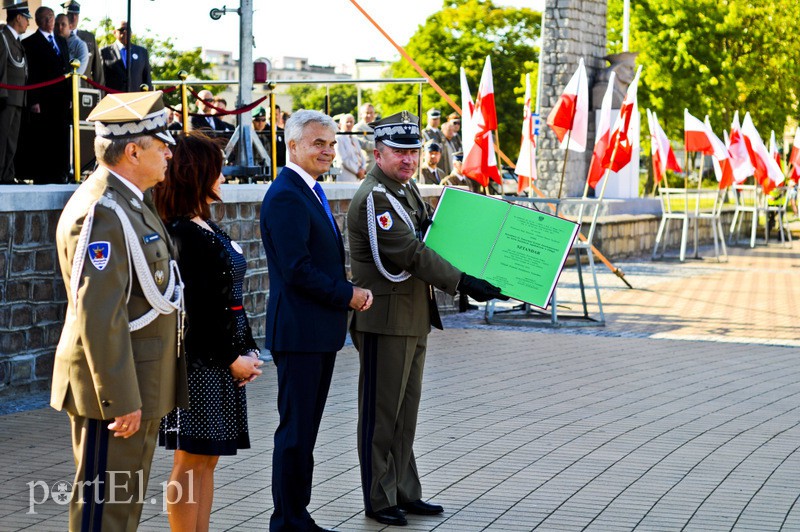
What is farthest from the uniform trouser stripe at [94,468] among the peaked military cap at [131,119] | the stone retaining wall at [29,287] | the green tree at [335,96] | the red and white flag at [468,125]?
the green tree at [335,96]

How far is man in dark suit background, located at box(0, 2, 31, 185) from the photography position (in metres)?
11.8

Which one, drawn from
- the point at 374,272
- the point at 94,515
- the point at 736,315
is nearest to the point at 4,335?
the point at 374,272

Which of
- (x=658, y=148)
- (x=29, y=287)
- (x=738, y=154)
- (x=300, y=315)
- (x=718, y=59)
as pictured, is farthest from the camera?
(x=718, y=59)

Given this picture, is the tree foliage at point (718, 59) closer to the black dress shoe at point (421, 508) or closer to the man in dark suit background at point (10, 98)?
the man in dark suit background at point (10, 98)

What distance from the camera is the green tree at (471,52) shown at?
6481 centimetres

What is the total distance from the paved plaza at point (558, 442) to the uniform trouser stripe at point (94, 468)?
5.70 ft

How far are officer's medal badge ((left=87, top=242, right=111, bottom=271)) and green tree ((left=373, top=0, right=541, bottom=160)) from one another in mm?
60122

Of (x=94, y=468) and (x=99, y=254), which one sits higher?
(x=99, y=254)

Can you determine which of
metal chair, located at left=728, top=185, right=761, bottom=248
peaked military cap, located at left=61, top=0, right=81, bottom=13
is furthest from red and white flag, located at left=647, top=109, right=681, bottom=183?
peaked military cap, located at left=61, top=0, right=81, bottom=13

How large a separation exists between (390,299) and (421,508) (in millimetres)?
1019

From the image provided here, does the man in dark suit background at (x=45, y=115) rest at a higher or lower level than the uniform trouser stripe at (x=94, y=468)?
higher

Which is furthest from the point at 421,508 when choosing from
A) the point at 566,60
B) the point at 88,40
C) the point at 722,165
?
the point at 566,60

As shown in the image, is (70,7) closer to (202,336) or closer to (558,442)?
(558,442)

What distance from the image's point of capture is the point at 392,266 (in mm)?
5973
